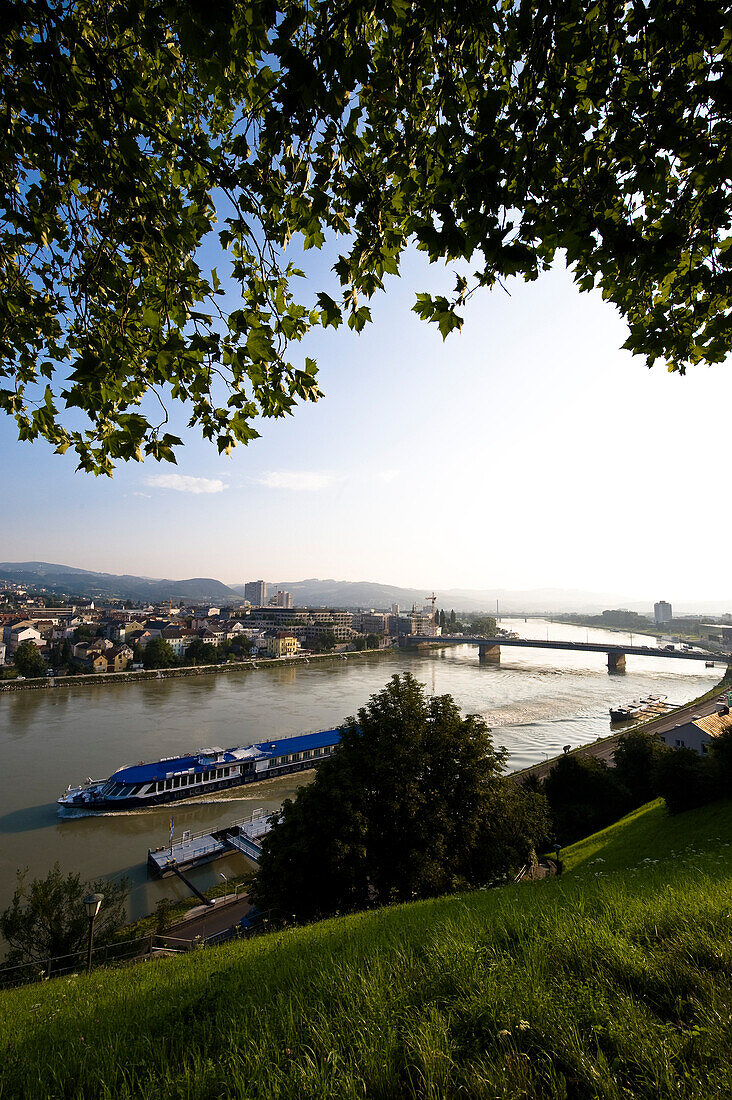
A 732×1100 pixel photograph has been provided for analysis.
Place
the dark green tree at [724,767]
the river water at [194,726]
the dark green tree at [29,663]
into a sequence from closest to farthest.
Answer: the dark green tree at [724,767], the river water at [194,726], the dark green tree at [29,663]

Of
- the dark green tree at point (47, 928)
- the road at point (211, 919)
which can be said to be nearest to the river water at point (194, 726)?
the road at point (211, 919)

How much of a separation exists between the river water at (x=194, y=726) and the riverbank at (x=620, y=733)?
1353 mm

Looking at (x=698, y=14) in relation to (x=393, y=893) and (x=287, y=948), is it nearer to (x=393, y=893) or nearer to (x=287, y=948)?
(x=287, y=948)

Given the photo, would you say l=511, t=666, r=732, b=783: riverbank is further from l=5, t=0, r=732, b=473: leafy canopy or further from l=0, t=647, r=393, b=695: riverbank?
l=0, t=647, r=393, b=695: riverbank

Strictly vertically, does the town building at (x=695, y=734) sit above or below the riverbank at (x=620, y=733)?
above

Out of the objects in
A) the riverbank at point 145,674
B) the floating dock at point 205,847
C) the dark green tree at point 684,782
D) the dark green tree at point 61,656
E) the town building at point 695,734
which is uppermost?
the dark green tree at point 684,782

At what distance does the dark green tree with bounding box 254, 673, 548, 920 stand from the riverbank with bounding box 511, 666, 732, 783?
6.30m

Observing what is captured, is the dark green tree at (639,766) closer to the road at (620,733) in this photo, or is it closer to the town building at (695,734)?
the road at (620,733)

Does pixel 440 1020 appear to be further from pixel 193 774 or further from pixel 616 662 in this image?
pixel 616 662

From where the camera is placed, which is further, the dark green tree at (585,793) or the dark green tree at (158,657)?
the dark green tree at (158,657)

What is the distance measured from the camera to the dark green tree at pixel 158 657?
4256 cm

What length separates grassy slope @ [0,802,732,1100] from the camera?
4.48 feet

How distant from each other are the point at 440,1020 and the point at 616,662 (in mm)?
53545

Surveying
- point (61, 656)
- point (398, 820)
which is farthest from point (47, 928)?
point (61, 656)
